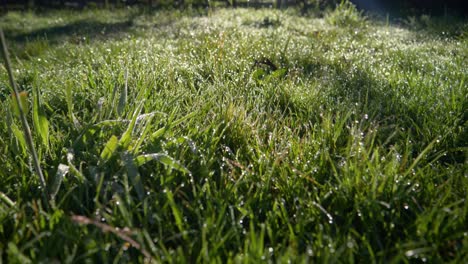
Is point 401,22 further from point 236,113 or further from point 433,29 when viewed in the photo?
point 236,113

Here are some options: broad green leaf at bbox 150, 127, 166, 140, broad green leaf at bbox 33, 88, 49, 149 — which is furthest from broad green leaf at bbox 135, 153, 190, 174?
broad green leaf at bbox 33, 88, 49, 149

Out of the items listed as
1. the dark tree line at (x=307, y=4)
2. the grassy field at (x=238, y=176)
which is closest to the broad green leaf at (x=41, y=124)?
the grassy field at (x=238, y=176)

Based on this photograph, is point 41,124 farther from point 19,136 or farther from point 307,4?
point 307,4

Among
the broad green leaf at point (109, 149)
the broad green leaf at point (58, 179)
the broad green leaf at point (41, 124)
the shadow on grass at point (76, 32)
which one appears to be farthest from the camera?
the shadow on grass at point (76, 32)

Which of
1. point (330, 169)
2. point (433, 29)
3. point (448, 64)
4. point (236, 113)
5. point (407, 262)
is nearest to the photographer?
point (407, 262)

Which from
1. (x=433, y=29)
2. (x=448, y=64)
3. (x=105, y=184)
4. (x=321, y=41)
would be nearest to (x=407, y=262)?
(x=105, y=184)

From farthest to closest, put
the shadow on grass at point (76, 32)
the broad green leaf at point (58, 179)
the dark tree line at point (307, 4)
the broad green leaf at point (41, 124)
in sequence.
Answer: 1. the dark tree line at point (307, 4)
2. the shadow on grass at point (76, 32)
3. the broad green leaf at point (41, 124)
4. the broad green leaf at point (58, 179)

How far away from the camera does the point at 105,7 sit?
8688 mm

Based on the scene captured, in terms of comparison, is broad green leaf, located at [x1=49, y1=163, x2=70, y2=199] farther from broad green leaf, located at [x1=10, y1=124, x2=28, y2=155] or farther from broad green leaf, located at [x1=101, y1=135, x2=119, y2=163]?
broad green leaf, located at [x1=10, y1=124, x2=28, y2=155]

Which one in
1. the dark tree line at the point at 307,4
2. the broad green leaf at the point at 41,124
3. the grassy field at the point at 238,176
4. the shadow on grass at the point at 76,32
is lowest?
the grassy field at the point at 238,176

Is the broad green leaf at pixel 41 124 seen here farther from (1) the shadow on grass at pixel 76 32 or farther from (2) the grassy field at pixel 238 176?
(1) the shadow on grass at pixel 76 32

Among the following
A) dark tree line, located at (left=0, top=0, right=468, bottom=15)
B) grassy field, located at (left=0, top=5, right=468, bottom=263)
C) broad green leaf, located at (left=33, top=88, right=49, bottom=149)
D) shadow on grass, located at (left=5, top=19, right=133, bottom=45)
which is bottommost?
grassy field, located at (left=0, top=5, right=468, bottom=263)

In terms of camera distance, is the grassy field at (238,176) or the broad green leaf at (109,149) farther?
the broad green leaf at (109,149)

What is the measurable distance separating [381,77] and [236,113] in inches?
46.6
